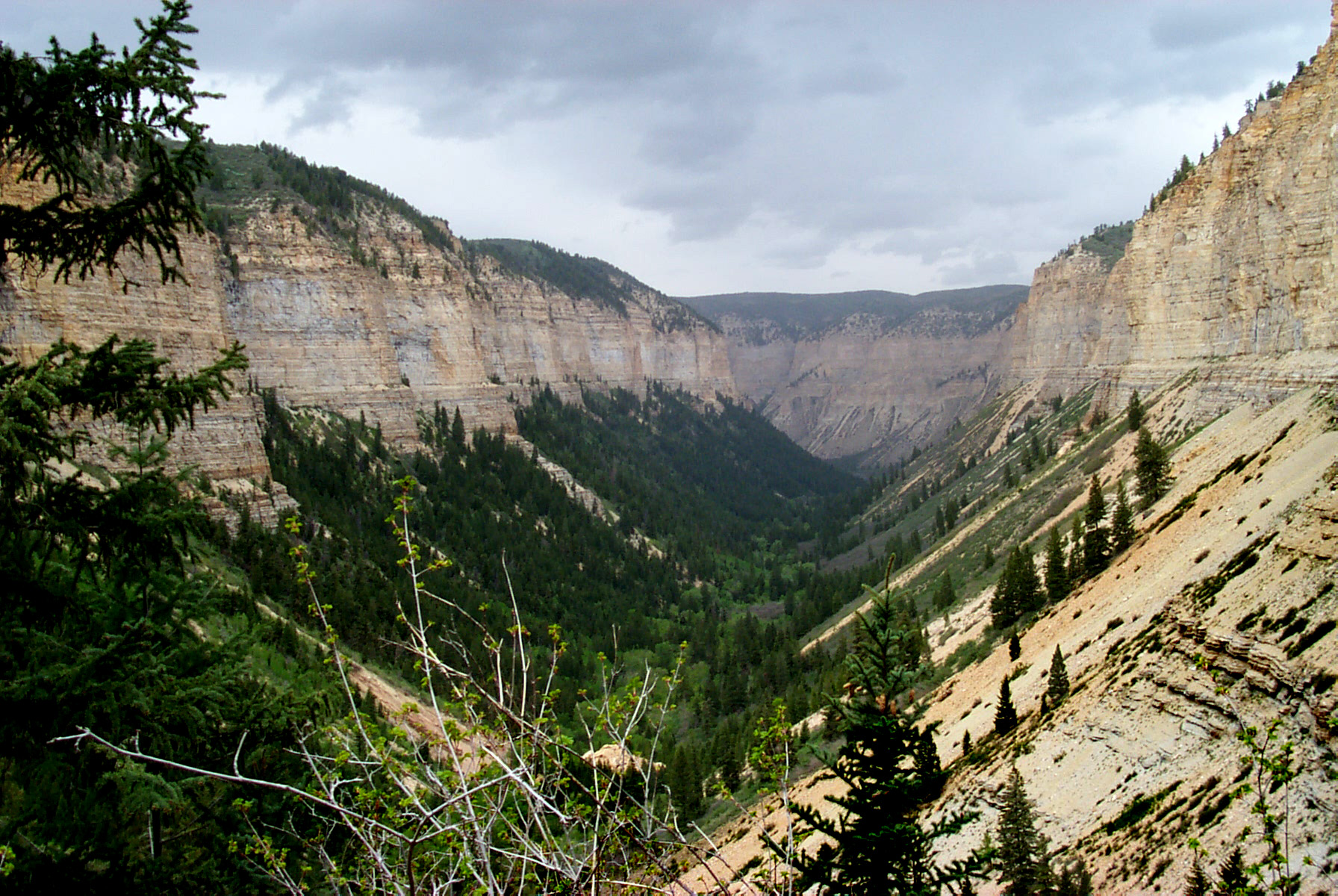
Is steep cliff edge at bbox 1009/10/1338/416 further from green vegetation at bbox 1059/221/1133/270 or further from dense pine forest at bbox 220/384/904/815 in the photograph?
green vegetation at bbox 1059/221/1133/270

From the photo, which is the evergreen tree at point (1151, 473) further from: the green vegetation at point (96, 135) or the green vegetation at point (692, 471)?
the green vegetation at point (692, 471)

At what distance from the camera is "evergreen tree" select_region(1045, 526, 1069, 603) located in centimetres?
3397

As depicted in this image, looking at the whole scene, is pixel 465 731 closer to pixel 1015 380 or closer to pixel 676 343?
pixel 1015 380

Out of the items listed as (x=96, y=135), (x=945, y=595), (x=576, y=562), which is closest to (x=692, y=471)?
(x=576, y=562)

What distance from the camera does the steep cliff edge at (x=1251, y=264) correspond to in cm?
Result: 3306

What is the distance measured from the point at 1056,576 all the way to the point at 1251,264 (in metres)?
21.2

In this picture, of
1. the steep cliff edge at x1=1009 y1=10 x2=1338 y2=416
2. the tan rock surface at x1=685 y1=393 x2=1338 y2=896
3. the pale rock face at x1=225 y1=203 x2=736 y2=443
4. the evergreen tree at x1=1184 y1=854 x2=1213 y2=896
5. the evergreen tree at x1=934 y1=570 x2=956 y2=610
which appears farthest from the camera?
the pale rock face at x1=225 y1=203 x2=736 y2=443

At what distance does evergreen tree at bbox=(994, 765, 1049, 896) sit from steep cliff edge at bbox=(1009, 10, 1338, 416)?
83.7 feet

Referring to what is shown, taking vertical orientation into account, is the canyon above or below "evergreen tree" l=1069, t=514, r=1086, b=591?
above

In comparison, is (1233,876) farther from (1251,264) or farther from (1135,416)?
(1135,416)

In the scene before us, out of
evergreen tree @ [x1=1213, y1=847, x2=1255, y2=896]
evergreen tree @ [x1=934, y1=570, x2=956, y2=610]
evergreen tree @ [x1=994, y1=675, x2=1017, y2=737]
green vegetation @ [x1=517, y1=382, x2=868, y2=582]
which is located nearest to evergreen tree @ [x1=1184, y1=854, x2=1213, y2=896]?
evergreen tree @ [x1=1213, y1=847, x2=1255, y2=896]

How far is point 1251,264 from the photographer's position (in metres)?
40.9

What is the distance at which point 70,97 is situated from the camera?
283 inches

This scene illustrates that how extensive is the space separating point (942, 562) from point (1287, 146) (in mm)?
33471
